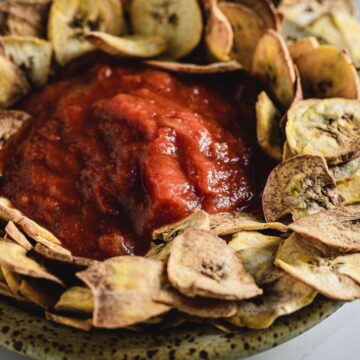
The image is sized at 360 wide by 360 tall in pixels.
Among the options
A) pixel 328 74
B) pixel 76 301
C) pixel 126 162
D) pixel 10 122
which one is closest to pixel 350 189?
pixel 328 74

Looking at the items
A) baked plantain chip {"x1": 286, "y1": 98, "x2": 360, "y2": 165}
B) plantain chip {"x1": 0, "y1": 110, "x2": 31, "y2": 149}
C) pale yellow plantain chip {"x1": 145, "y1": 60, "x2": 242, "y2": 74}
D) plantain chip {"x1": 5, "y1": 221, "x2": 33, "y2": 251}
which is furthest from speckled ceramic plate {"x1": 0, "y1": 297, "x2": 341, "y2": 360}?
pale yellow plantain chip {"x1": 145, "y1": 60, "x2": 242, "y2": 74}

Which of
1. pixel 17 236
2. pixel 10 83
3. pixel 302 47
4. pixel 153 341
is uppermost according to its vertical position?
pixel 302 47

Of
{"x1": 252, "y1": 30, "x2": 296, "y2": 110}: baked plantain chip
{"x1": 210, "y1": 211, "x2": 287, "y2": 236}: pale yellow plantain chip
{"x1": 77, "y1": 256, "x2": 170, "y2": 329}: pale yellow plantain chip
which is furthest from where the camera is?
{"x1": 252, "y1": 30, "x2": 296, "y2": 110}: baked plantain chip

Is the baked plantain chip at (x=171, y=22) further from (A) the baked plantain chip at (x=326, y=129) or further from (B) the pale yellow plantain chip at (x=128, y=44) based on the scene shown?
(A) the baked plantain chip at (x=326, y=129)

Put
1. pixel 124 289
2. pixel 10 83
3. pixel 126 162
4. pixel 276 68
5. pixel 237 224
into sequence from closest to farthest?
pixel 124 289 < pixel 237 224 < pixel 126 162 < pixel 276 68 < pixel 10 83

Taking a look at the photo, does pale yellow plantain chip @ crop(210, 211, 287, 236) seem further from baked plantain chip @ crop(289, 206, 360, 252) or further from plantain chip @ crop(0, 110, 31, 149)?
plantain chip @ crop(0, 110, 31, 149)

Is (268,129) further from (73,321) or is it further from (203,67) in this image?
(73,321)

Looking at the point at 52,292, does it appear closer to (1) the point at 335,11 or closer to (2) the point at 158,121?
(2) the point at 158,121
